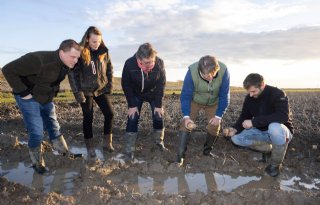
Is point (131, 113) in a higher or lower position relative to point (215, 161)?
higher

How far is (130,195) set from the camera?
4.59 m

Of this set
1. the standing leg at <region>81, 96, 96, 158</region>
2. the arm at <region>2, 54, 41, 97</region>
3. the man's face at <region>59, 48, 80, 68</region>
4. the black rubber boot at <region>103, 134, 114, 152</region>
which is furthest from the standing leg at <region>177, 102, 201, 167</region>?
the arm at <region>2, 54, 41, 97</region>

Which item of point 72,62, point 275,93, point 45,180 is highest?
point 72,62

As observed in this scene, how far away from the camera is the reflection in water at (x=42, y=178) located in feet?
17.6

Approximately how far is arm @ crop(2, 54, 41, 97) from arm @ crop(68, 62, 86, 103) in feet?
2.68

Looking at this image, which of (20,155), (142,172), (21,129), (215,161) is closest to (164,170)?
(142,172)

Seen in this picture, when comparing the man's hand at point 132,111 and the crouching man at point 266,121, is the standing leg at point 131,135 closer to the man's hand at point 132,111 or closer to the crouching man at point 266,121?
the man's hand at point 132,111

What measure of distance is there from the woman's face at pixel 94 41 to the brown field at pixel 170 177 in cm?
183

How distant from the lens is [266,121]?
5727 millimetres

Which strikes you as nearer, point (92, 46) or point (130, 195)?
point (130, 195)

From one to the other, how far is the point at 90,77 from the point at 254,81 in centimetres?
260

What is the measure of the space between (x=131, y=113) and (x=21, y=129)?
14.0ft

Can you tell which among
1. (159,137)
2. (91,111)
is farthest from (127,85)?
(159,137)

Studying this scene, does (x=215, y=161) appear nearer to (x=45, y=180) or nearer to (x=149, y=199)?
(x=149, y=199)
